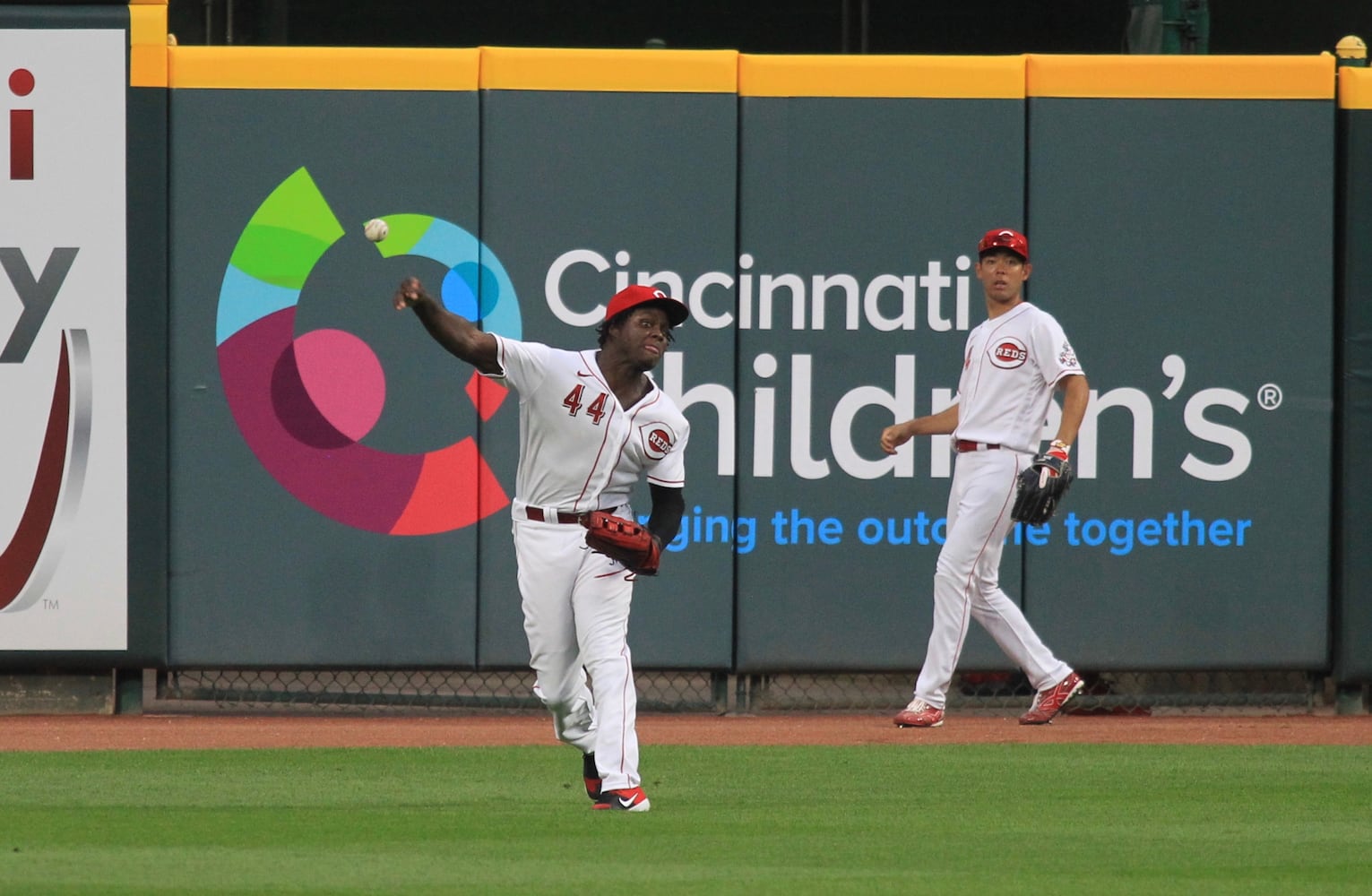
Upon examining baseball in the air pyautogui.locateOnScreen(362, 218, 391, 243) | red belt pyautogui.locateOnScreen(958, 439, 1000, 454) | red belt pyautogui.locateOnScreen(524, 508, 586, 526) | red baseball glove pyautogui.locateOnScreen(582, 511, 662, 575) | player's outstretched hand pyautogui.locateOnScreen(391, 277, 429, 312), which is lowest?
red baseball glove pyautogui.locateOnScreen(582, 511, 662, 575)

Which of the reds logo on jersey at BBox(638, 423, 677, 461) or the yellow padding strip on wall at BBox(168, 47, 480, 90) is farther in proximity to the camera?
the yellow padding strip on wall at BBox(168, 47, 480, 90)

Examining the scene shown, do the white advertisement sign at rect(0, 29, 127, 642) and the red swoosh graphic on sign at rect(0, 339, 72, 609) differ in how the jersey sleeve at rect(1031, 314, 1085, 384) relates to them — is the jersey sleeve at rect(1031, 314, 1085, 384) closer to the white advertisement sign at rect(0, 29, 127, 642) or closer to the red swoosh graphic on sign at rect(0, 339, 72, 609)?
the white advertisement sign at rect(0, 29, 127, 642)

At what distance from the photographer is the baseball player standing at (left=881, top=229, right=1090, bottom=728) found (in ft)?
28.5

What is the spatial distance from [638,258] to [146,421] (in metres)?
2.44

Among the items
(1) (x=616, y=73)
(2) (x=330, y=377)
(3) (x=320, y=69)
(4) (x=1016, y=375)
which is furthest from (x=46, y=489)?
(4) (x=1016, y=375)

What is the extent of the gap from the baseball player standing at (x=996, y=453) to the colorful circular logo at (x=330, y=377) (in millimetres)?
2132

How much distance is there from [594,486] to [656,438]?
0.81 ft

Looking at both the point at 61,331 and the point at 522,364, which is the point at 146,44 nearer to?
the point at 61,331

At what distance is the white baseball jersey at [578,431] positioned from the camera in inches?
251

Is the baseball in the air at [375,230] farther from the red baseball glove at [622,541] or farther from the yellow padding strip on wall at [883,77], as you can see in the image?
the yellow padding strip on wall at [883,77]

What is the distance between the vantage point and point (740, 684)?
10125 millimetres

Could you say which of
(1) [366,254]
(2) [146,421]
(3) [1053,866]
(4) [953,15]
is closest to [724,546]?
(1) [366,254]

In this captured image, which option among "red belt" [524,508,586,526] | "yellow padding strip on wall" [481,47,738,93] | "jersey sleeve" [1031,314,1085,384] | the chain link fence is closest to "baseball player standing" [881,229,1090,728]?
"jersey sleeve" [1031,314,1085,384]

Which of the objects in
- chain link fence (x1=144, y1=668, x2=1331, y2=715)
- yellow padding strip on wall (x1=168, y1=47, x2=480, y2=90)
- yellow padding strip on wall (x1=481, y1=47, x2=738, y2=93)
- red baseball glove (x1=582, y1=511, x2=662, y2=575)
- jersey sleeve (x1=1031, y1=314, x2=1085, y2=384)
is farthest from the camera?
chain link fence (x1=144, y1=668, x2=1331, y2=715)
